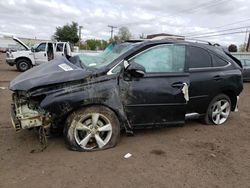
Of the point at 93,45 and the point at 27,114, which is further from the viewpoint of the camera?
the point at 93,45

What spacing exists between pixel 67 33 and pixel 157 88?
52677 millimetres

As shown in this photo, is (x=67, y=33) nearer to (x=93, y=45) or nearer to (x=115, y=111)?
(x=93, y=45)

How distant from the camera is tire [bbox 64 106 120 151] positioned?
4711 mm

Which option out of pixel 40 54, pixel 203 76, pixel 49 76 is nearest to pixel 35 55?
pixel 40 54

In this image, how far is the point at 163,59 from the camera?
17.9 ft

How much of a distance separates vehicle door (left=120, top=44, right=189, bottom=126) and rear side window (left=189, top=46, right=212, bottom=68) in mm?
234

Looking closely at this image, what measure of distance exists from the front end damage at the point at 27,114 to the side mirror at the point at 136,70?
4.69 feet

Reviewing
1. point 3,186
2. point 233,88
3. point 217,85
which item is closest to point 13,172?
point 3,186

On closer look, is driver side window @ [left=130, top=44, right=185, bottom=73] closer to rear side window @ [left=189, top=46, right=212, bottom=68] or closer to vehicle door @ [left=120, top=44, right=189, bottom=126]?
vehicle door @ [left=120, top=44, right=189, bottom=126]

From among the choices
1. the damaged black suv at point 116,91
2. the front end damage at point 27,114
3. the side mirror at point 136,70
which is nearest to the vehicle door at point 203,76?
the damaged black suv at point 116,91

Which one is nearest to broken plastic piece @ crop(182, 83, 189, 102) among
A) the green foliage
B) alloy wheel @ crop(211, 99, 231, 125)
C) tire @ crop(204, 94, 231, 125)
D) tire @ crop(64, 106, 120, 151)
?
tire @ crop(204, 94, 231, 125)

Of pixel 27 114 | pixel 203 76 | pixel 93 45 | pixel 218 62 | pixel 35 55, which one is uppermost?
pixel 93 45

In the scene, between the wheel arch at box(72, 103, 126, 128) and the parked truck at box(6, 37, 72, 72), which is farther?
the parked truck at box(6, 37, 72, 72)

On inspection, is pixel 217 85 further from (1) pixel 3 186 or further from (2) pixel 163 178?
(1) pixel 3 186
